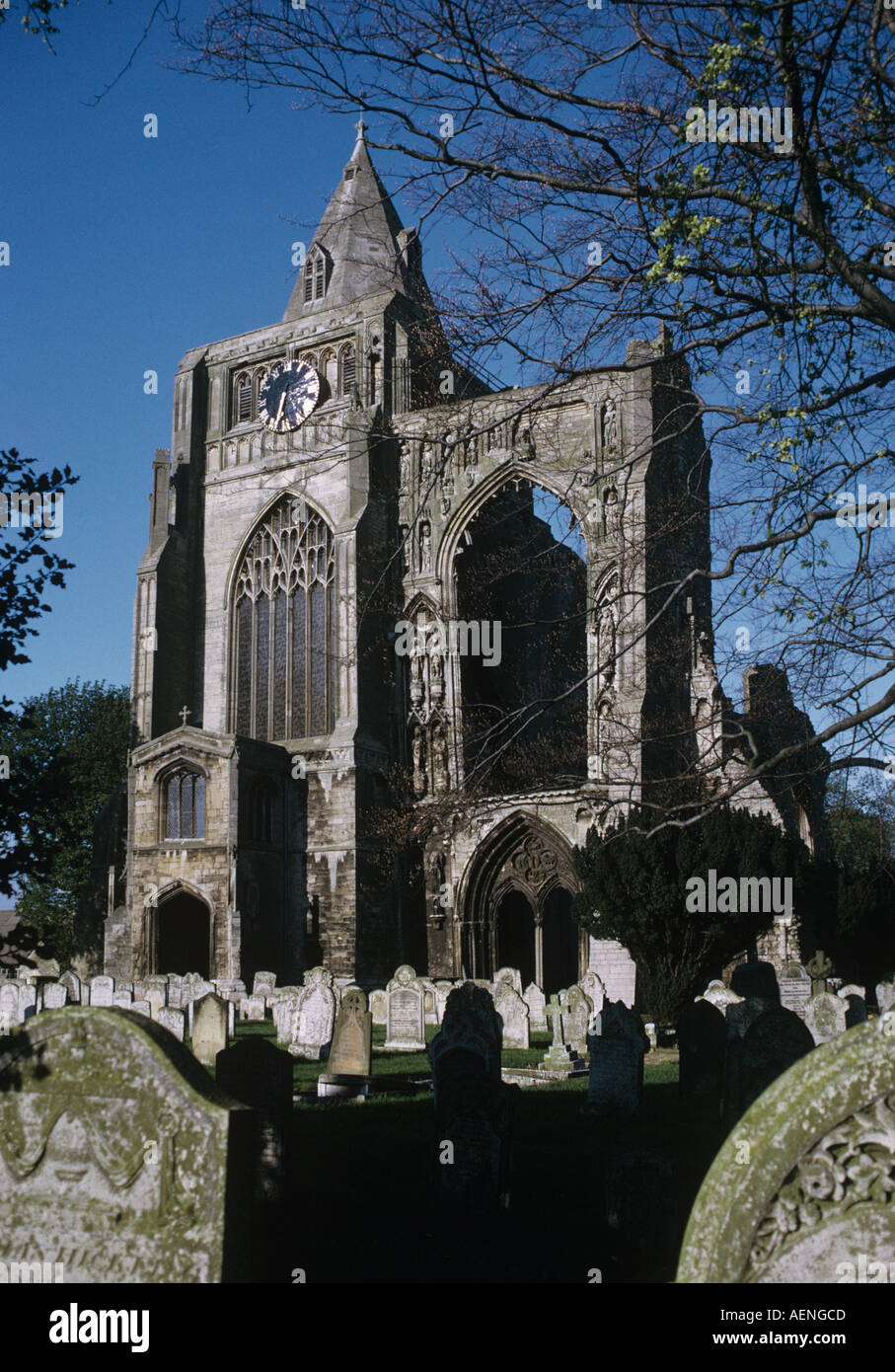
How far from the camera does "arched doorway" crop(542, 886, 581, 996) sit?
3123 cm

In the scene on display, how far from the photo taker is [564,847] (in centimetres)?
2592

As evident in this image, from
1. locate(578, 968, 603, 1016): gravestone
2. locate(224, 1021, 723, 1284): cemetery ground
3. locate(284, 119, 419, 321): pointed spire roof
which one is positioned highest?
locate(284, 119, 419, 321): pointed spire roof

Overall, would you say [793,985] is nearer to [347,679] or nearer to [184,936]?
[347,679]

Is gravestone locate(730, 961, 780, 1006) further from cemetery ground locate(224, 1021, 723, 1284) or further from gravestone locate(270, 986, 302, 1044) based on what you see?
gravestone locate(270, 986, 302, 1044)

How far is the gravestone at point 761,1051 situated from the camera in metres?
8.54

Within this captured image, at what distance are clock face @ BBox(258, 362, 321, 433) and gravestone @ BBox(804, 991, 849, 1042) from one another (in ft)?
69.5

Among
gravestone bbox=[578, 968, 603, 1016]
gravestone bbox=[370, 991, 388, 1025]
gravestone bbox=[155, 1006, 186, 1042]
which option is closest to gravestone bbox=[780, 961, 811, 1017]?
gravestone bbox=[578, 968, 603, 1016]

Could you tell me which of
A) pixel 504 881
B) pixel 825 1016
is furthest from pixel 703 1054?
pixel 504 881

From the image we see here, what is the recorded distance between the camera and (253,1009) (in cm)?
2228

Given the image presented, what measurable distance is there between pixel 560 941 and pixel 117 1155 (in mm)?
28641

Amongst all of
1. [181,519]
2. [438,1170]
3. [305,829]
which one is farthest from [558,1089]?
[181,519]

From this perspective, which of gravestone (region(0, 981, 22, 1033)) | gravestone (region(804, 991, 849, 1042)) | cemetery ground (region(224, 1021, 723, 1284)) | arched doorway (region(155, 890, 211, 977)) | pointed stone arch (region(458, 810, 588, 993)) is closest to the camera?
cemetery ground (region(224, 1021, 723, 1284))
